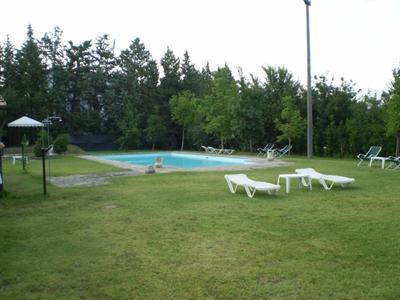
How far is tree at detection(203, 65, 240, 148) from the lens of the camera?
23.9 meters

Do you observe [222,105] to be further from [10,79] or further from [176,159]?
[10,79]

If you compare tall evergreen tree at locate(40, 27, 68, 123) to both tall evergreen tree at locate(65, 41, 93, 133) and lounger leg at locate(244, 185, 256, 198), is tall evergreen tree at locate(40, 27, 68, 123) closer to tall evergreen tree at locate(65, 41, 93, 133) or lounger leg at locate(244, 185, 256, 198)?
tall evergreen tree at locate(65, 41, 93, 133)

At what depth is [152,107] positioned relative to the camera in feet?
105

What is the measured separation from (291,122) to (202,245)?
16886 mm

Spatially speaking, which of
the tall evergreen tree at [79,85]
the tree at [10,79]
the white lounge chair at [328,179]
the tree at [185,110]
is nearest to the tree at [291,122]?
the tree at [185,110]

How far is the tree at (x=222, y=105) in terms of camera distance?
23.9 metres

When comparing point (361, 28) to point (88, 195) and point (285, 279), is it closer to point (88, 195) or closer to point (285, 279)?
point (88, 195)

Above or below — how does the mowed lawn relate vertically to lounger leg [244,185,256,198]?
below

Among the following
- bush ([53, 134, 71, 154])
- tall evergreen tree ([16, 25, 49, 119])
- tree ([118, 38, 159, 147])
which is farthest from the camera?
tree ([118, 38, 159, 147])

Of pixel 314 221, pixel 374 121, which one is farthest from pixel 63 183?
pixel 374 121

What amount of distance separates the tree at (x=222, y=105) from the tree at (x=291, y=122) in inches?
114

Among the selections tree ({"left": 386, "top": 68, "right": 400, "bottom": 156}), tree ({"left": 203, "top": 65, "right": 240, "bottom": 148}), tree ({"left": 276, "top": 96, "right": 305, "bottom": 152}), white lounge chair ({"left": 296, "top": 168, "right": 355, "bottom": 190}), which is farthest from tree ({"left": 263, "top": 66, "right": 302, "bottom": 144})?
white lounge chair ({"left": 296, "top": 168, "right": 355, "bottom": 190})

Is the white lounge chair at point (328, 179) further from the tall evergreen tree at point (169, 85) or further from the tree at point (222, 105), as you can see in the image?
the tall evergreen tree at point (169, 85)

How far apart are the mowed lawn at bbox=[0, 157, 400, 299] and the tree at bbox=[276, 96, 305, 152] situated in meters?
12.2
